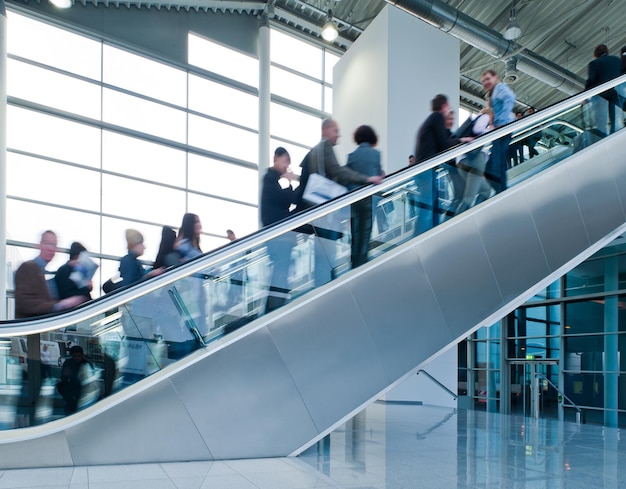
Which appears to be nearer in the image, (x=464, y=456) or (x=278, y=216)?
(x=464, y=456)

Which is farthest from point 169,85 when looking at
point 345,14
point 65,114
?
point 345,14

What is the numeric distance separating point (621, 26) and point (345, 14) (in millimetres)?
8982

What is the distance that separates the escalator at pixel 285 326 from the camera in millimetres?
4523

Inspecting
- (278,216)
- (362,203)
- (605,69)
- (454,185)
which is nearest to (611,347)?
(605,69)

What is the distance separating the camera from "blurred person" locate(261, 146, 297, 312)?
5.26 metres

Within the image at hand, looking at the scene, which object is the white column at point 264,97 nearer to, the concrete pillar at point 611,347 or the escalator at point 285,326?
the concrete pillar at point 611,347

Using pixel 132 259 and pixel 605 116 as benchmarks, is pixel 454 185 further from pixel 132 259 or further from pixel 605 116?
pixel 132 259

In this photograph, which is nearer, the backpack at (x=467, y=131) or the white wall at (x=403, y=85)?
the backpack at (x=467, y=131)

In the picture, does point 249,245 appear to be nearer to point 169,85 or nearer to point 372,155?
point 372,155

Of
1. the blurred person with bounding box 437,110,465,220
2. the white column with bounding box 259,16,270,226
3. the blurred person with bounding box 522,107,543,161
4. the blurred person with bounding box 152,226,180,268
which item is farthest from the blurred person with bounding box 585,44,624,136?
the white column with bounding box 259,16,270,226

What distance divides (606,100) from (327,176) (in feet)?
14.2

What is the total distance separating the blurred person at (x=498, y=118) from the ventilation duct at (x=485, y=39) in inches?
317

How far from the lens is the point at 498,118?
7.01m

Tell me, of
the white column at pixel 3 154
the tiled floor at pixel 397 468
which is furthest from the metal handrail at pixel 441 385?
the white column at pixel 3 154
